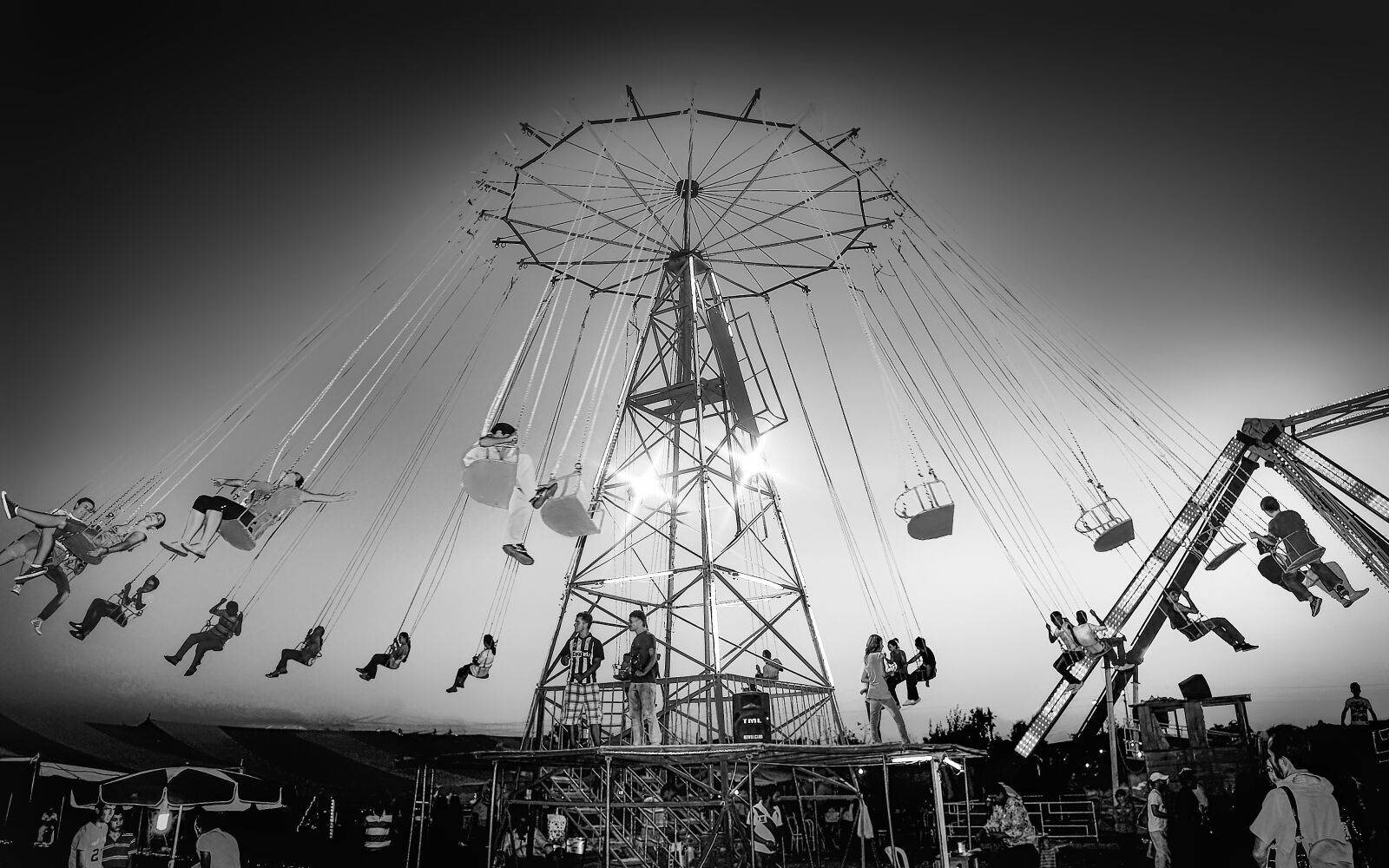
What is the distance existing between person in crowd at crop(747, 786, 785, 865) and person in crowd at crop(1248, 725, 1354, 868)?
5.90 meters

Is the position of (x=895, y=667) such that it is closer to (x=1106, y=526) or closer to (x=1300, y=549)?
(x=1106, y=526)

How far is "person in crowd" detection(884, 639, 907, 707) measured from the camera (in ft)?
34.9

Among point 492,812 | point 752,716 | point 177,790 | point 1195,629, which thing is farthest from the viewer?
point 1195,629

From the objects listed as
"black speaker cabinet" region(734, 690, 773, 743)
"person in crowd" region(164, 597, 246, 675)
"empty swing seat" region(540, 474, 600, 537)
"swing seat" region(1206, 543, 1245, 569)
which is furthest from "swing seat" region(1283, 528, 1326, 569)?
"person in crowd" region(164, 597, 246, 675)

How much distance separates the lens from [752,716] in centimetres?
1000

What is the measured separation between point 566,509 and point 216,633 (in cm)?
737

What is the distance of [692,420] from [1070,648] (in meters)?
8.46

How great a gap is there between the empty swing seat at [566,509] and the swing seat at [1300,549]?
1182cm

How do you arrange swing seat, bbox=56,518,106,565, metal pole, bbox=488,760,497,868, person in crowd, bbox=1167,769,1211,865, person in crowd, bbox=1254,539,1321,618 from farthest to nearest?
1. person in crowd, bbox=1254,539,1321,618
2. person in crowd, bbox=1167,769,1211,865
3. metal pole, bbox=488,760,497,868
4. swing seat, bbox=56,518,106,565

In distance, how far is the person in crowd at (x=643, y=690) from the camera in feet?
32.4

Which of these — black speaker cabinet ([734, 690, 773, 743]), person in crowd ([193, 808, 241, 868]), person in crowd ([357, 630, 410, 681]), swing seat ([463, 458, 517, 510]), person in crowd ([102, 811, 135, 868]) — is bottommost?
person in crowd ([102, 811, 135, 868])

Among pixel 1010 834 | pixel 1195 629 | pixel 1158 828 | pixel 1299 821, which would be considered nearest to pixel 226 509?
pixel 1010 834

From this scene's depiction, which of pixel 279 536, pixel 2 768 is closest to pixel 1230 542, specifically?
pixel 279 536

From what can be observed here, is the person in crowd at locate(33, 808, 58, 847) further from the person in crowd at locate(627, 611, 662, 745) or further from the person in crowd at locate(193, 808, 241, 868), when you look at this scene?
the person in crowd at locate(627, 611, 662, 745)
